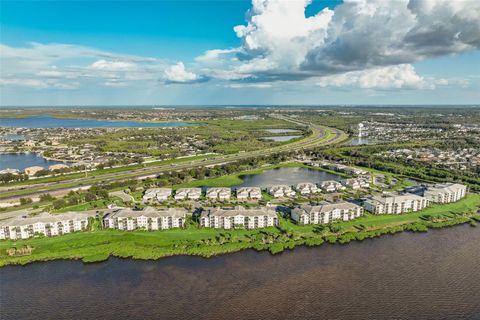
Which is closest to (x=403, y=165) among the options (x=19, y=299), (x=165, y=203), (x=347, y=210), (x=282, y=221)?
(x=347, y=210)

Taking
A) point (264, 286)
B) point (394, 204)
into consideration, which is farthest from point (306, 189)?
point (264, 286)

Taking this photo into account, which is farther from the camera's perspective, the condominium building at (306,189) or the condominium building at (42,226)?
the condominium building at (306,189)

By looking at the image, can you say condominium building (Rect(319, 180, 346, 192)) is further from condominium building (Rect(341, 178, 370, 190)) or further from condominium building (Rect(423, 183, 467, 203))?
condominium building (Rect(423, 183, 467, 203))

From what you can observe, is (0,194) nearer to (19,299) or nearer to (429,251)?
(19,299)

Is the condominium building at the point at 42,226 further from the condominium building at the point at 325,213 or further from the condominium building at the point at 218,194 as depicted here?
the condominium building at the point at 325,213

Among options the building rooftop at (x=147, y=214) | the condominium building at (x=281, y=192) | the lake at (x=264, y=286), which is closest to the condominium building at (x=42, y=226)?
the building rooftop at (x=147, y=214)

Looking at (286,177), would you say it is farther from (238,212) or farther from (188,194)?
(238,212)
